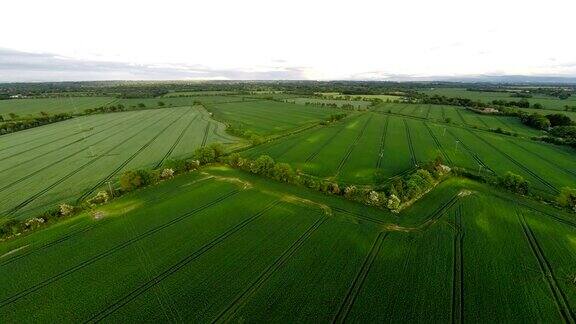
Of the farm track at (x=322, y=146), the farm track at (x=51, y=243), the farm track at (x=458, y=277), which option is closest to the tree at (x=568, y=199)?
the farm track at (x=458, y=277)

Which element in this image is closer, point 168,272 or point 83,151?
point 168,272

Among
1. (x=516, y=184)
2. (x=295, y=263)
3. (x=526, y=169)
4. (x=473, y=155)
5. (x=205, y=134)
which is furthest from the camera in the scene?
(x=205, y=134)

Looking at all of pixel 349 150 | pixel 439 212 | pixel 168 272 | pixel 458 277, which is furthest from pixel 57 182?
pixel 439 212

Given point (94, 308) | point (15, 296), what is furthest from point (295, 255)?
point (15, 296)

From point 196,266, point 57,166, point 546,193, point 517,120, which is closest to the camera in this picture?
point 196,266

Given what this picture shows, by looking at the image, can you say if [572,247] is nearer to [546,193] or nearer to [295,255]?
[546,193]

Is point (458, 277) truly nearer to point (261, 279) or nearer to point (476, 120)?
point (261, 279)

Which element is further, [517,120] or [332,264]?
[517,120]

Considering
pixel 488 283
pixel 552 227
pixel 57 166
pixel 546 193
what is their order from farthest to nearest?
pixel 57 166 → pixel 546 193 → pixel 552 227 → pixel 488 283
